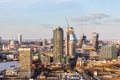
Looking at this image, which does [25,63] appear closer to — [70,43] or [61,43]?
[61,43]

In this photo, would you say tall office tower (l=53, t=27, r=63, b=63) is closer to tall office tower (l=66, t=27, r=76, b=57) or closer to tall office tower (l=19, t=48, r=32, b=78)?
tall office tower (l=66, t=27, r=76, b=57)

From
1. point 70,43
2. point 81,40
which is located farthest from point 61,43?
point 81,40

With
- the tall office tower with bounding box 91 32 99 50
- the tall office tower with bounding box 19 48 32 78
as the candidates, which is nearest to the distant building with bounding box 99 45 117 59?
the tall office tower with bounding box 91 32 99 50

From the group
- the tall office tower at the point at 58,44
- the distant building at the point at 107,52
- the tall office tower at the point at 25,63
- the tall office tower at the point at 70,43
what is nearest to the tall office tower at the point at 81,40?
the tall office tower at the point at 70,43

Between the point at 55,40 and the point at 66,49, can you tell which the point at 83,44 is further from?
the point at 55,40

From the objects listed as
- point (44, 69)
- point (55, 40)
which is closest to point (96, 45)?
point (55, 40)
